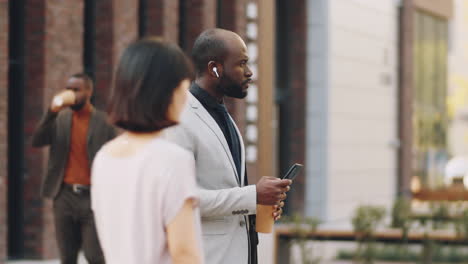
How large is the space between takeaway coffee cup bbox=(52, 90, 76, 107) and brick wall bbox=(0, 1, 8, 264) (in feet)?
13.1

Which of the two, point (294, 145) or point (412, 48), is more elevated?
Answer: point (412, 48)

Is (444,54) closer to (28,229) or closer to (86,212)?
(28,229)

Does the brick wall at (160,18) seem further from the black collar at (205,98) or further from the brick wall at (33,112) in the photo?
the black collar at (205,98)

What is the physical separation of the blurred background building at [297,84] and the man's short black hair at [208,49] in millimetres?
4892

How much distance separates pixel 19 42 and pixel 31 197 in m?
1.89

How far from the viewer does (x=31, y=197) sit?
13.3m

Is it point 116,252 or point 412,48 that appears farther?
point 412,48

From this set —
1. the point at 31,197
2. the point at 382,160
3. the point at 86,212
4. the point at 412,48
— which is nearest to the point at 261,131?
the point at 86,212

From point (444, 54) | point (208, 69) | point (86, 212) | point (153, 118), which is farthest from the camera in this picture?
point (444, 54)

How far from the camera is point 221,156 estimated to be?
14.6ft

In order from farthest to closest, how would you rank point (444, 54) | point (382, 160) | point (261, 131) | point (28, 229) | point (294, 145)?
point (444, 54) → point (382, 160) → point (294, 145) → point (28, 229) → point (261, 131)

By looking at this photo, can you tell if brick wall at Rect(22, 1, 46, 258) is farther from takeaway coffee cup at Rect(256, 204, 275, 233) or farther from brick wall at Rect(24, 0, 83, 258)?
takeaway coffee cup at Rect(256, 204, 275, 233)

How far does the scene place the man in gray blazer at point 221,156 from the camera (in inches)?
173

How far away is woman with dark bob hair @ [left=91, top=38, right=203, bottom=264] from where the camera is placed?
3.07 metres
